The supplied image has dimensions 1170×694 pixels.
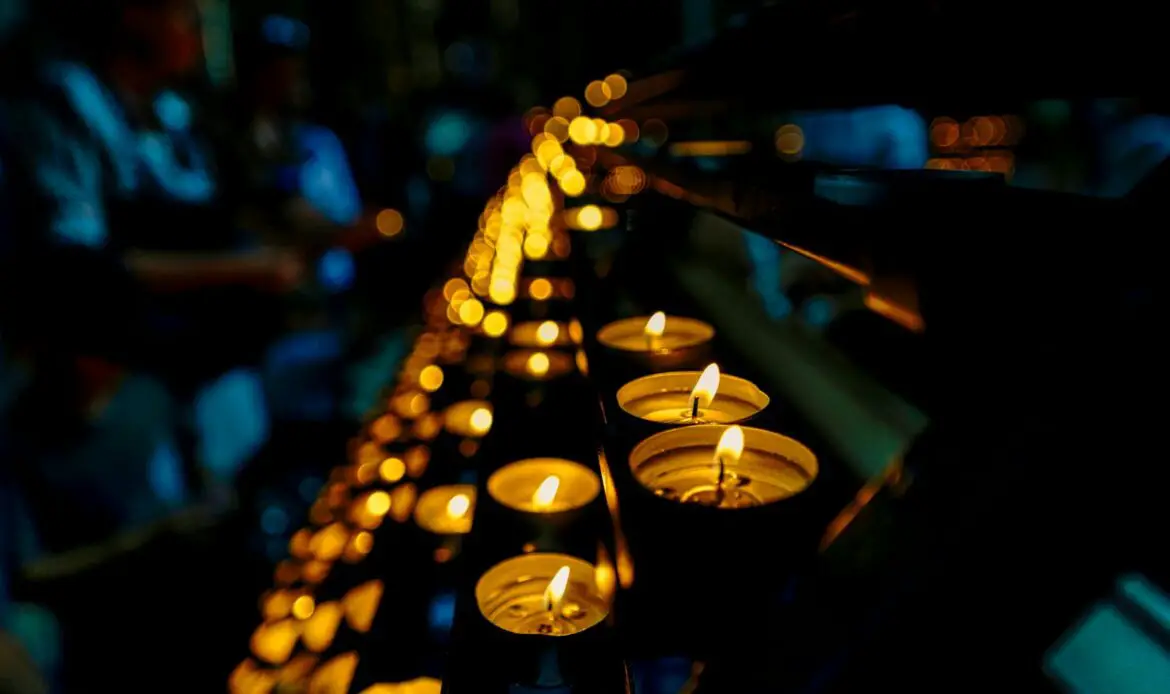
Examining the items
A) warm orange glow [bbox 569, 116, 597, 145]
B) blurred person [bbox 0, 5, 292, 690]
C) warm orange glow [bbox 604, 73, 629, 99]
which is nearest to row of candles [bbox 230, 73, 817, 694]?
warm orange glow [bbox 604, 73, 629, 99]

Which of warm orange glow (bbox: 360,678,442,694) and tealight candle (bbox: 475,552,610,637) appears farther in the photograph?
warm orange glow (bbox: 360,678,442,694)

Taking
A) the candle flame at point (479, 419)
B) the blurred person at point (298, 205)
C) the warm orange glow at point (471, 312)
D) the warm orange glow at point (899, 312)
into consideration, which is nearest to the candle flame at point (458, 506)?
the candle flame at point (479, 419)

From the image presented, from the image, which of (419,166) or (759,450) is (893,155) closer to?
(759,450)

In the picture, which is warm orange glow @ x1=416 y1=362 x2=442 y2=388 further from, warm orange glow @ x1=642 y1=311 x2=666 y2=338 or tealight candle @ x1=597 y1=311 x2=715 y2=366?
warm orange glow @ x1=642 y1=311 x2=666 y2=338

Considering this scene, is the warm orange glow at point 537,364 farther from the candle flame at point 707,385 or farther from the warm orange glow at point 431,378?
the warm orange glow at point 431,378

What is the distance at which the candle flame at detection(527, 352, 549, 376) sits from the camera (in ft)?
3.87

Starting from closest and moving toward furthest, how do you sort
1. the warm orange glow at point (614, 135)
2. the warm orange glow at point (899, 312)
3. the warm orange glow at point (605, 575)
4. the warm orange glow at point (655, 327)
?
the warm orange glow at point (899, 312)
the warm orange glow at point (605, 575)
the warm orange glow at point (655, 327)
the warm orange glow at point (614, 135)

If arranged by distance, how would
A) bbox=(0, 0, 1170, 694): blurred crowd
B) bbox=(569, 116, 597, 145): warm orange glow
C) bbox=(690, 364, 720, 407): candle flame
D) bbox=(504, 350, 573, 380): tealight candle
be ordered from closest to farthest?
1. bbox=(690, 364, 720, 407): candle flame
2. bbox=(504, 350, 573, 380): tealight candle
3. bbox=(0, 0, 1170, 694): blurred crowd
4. bbox=(569, 116, 597, 145): warm orange glow

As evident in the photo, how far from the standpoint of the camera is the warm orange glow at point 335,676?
1316mm

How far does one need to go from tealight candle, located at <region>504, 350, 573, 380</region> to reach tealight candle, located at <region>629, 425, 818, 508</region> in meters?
0.49

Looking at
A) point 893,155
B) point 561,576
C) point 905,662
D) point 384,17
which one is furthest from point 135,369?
point 384,17

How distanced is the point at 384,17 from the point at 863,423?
12634 mm

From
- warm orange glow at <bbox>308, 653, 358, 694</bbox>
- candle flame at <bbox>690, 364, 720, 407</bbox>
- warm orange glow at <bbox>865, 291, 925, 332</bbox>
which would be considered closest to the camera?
warm orange glow at <bbox>865, 291, 925, 332</bbox>

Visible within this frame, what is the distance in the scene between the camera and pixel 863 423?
78 cm
